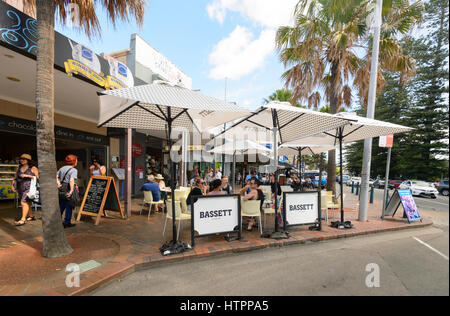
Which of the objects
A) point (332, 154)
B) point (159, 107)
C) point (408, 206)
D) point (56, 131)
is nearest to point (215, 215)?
point (159, 107)

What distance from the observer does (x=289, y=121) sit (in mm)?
5422

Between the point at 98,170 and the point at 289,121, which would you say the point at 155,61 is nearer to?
the point at 98,170

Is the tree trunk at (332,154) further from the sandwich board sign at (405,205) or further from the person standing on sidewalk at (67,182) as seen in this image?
the person standing on sidewalk at (67,182)

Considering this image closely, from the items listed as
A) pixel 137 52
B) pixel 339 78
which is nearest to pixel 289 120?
pixel 339 78

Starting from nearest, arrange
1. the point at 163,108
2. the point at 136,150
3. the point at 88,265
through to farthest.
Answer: the point at 88,265
the point at 163,108
the point at 136,150

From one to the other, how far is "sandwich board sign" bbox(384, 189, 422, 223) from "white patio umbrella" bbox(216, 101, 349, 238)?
150 inches

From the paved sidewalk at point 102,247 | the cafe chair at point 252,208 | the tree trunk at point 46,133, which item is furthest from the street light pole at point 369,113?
the tree trunk at point 46,133

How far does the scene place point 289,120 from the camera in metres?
5.41

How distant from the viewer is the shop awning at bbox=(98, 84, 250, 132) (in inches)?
134

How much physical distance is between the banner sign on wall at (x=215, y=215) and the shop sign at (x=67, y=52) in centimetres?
400

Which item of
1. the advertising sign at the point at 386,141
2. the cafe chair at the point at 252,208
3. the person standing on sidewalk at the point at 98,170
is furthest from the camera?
the advertising sign at the point at 386,141

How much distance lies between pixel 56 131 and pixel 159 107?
6067mm

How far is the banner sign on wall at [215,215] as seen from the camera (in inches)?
168
